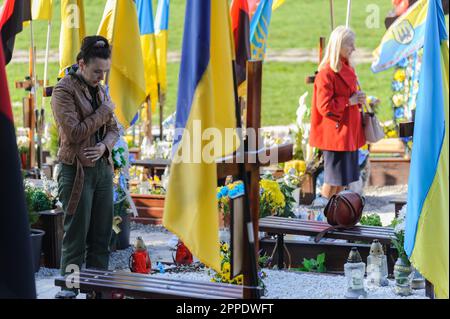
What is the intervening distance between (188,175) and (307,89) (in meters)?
16.9

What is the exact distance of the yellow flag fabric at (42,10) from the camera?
10195 millimetres

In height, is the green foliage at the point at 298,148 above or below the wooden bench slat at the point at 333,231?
above

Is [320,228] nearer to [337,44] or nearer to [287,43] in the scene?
[337,44]

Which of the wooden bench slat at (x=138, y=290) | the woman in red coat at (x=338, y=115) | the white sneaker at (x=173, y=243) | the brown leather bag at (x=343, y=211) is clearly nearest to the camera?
the wooden bench slat at (x=138, y=290)

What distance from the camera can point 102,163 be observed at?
6.66 metres

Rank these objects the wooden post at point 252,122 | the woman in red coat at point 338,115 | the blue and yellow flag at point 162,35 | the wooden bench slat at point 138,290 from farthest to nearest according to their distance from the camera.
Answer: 1. the blue and yellow flag at point 162,35
2. the woman in red coat at point 338,115
3. the wooden bench slat at point 138,290
4. the wooden post at point 252,122

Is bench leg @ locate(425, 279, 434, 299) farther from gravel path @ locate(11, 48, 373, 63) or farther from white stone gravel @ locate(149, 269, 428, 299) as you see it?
gravel path @ locate(11, 48, 373, 63)

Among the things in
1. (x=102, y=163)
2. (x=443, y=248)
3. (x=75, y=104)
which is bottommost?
(x=443, y=248)

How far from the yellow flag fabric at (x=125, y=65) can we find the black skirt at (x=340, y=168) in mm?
1969

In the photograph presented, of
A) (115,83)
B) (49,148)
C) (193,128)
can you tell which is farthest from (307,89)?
(193,128)

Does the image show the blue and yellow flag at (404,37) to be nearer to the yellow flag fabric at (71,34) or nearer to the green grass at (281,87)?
the yellow flag fabric at (71,34)

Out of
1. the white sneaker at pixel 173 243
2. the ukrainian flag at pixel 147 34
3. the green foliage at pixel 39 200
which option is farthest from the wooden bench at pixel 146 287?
the ukrainian flag at pixel 147 34

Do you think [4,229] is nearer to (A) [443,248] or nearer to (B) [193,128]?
(B) [193,128]
